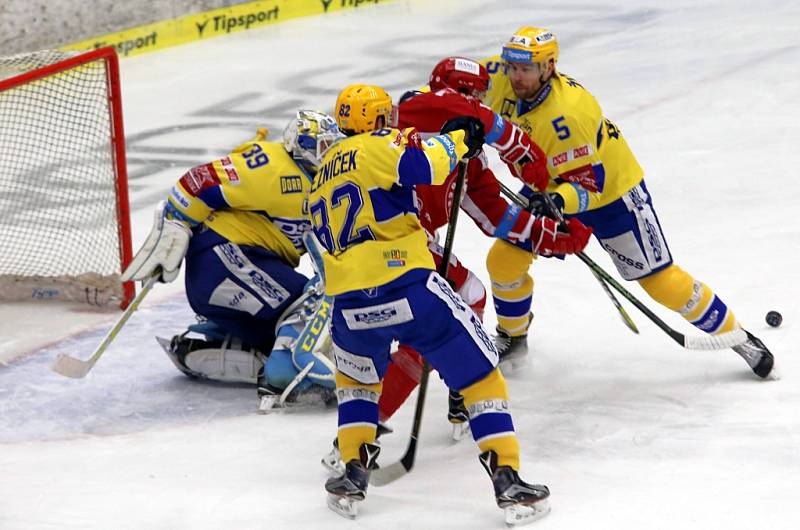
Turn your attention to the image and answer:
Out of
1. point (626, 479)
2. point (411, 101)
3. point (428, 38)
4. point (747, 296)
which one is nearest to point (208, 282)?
point (411, 101)

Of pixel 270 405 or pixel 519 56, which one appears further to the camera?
pixel 270 405

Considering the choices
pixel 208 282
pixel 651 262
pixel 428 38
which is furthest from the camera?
pixel 428 38

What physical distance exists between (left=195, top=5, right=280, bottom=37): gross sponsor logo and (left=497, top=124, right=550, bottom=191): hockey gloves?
6.74 meters

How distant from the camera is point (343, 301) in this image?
3836mm

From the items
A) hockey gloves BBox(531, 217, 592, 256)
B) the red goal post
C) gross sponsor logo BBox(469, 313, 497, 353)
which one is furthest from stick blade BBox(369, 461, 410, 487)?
the red goal post

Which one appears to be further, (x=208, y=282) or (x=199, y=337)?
(x=199, y=337)

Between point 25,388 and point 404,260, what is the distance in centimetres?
214

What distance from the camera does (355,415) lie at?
3.88 meters

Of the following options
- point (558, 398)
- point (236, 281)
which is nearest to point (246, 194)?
point (236, 281)

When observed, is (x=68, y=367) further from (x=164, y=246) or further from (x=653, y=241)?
(x=653, y=241)

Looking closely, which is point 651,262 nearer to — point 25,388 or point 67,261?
point 25,388

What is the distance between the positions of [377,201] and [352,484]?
799 millimetres

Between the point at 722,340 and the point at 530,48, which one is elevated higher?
the point at 530,48

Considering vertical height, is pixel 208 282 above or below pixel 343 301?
below
